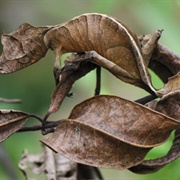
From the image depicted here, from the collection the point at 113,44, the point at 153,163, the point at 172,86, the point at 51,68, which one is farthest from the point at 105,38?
the point at 51,68

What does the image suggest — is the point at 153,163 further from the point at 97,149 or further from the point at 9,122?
the point at 9,122

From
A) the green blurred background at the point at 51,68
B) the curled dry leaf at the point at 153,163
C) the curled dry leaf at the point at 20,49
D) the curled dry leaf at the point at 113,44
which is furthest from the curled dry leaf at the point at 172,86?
the green blurred background at the point at 51,68

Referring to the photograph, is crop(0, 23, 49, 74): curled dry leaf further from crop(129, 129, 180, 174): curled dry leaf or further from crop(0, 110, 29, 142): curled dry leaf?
crop(129, 129, 180, 174): curled dry leaf

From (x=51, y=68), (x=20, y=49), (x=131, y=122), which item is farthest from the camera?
(x=51, y=68)

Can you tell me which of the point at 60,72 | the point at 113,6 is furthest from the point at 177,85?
the point at 113,6

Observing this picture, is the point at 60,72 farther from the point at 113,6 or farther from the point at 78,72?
the point at 113,6

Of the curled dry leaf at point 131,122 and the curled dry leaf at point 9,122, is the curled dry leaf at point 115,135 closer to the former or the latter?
the curled dry leaf at point 131,122
